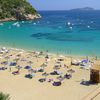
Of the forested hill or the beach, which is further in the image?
the forested hill

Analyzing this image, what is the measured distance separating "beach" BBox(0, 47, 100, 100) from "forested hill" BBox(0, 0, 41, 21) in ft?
250

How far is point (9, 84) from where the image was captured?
89.9 ft

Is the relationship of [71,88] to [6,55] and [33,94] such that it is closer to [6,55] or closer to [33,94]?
[33,94]

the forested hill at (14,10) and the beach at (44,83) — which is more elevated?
the forested hill at (14,10)

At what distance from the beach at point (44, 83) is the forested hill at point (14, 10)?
76.3 m

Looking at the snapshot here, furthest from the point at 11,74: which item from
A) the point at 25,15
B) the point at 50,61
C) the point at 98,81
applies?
the point at 25,15

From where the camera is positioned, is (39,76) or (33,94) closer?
(33,94)

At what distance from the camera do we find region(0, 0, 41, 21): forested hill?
111581 millimetres

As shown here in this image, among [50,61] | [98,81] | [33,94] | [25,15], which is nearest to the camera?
[33,94]

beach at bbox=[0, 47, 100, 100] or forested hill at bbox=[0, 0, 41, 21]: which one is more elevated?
forested hill at bbox=[0, 0, 41, 21]

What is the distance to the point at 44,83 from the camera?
27797 mm

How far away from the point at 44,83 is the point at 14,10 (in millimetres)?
91205

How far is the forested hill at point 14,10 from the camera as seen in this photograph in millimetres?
111581

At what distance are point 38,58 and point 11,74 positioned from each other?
813 centimetres
